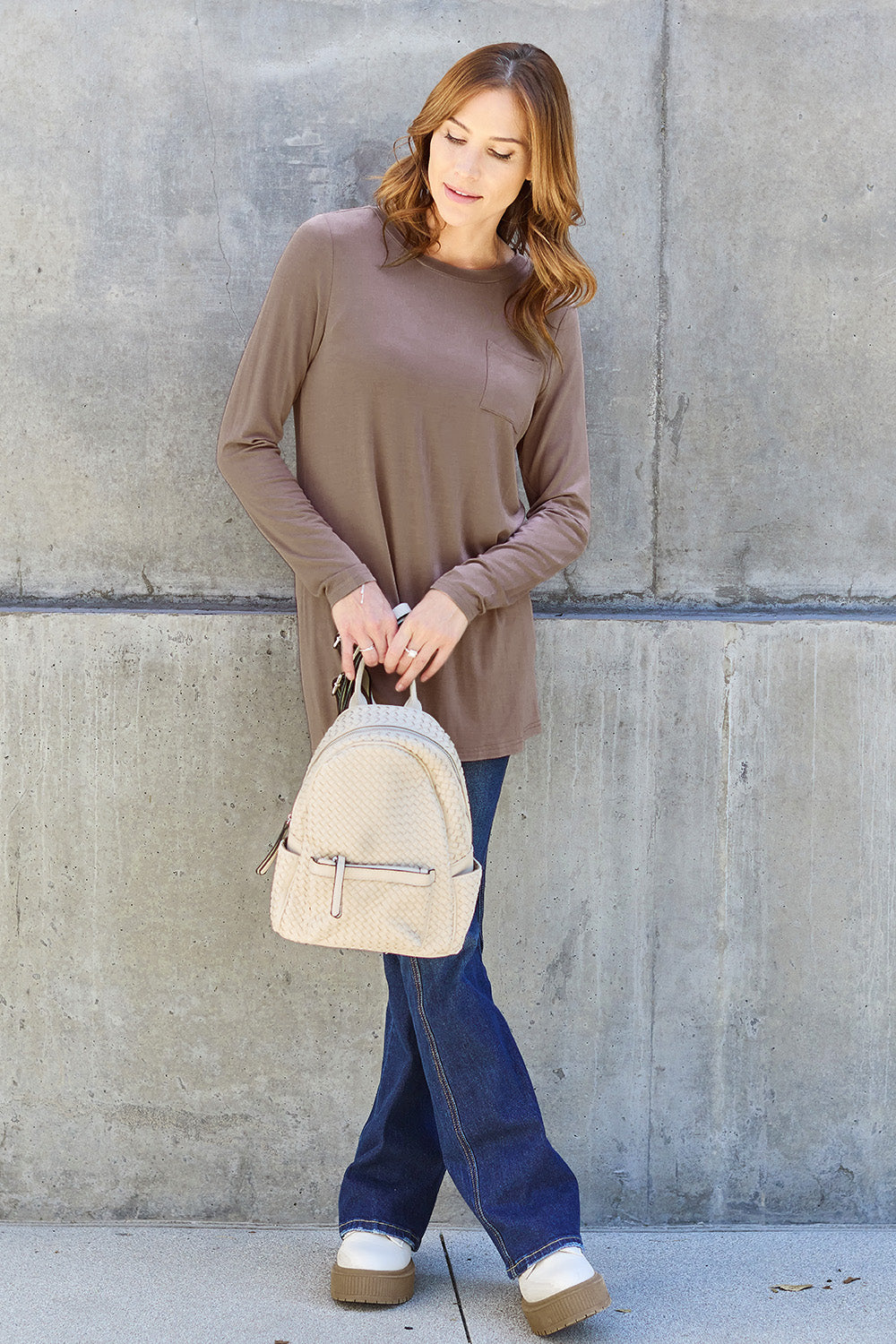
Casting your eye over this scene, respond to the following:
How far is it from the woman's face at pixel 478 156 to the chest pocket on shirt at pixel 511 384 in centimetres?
25

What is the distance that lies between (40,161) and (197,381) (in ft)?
1.92

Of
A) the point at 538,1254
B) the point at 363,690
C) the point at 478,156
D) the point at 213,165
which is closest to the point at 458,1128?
the point at 538,1254

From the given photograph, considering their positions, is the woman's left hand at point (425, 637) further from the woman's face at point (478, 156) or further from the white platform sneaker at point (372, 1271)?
the white platform sneaker at point (372, 1271)

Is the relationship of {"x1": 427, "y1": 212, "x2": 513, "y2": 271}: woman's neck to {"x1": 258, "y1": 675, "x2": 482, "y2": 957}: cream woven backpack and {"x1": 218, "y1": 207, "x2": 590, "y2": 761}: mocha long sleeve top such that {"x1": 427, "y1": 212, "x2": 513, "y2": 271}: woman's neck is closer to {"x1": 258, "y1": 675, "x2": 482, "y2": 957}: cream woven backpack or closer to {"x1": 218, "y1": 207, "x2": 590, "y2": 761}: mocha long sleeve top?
{"x1": 218, "y1": 207, "x2": 590, "y2": 761}: mocha long sleeve top

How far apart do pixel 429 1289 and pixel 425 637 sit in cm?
136

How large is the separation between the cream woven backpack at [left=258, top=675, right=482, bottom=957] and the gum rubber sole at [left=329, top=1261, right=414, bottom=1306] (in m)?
0.77

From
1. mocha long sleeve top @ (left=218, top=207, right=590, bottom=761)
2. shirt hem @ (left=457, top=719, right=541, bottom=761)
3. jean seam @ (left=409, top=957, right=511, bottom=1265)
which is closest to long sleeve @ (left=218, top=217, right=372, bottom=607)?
mocha long sleeve top @ (left=218, top=207, right=590, bottom=761)

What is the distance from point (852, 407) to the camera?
112 inches

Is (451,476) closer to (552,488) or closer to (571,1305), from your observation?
(552,488)

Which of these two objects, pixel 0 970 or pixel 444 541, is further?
pixel 0 970

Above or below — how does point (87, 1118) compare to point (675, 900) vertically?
below

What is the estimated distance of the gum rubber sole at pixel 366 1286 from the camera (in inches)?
92.0

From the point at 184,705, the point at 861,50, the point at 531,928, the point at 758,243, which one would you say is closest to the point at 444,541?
the point at 184,705

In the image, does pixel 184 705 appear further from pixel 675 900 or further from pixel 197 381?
pixel 675 900
